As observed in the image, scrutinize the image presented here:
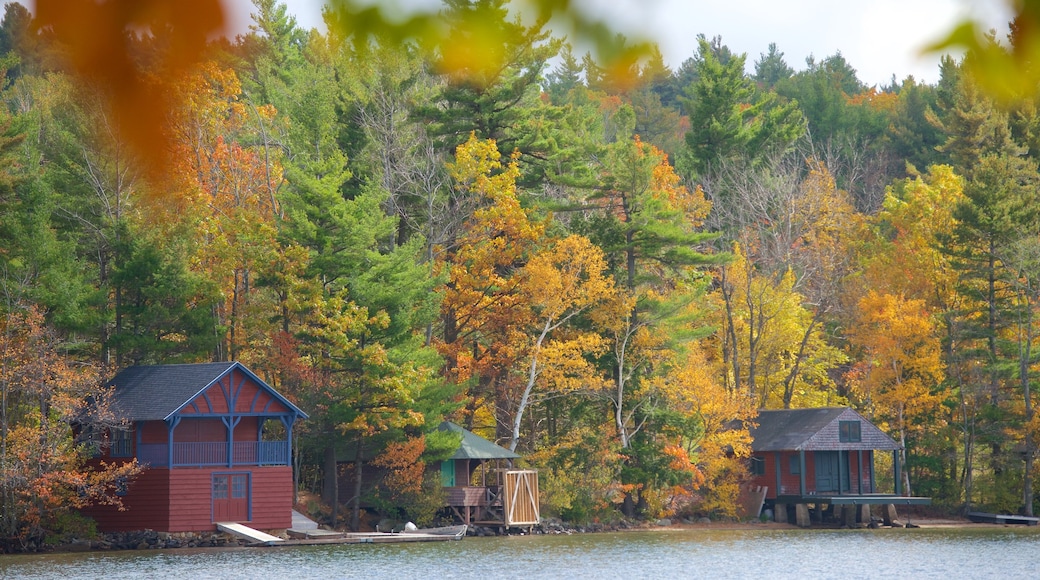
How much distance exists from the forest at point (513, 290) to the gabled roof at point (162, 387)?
1.02m

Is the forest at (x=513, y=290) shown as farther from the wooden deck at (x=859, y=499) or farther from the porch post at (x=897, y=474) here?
the wooden deck at (x=859, y=499)

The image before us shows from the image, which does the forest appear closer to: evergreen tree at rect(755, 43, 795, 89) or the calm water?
the calm water

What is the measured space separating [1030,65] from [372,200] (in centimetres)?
4103

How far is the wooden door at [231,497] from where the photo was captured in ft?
129

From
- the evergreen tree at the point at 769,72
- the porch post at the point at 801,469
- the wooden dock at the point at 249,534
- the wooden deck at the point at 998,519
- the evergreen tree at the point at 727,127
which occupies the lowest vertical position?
the wooden deck at the point at 998,519

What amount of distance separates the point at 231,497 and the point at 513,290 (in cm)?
1368

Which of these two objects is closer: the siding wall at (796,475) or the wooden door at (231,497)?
the wooden door at (231,497)

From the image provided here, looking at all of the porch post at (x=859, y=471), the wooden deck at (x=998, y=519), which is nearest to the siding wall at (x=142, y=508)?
the porch post at (x=859, y=471)

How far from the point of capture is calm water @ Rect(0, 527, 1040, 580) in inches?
1216

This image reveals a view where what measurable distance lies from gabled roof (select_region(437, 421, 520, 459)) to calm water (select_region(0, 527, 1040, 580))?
9.67 ft

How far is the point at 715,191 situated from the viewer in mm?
63969

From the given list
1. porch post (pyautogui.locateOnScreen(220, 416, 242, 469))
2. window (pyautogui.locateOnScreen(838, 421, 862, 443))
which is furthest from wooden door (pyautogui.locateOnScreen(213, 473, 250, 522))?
window (pyautogui.locateOnScreen(838, 421, 862, 443))

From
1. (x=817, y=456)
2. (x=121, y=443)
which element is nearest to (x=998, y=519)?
(x=817, y=456)

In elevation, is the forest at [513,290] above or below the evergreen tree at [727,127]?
below
